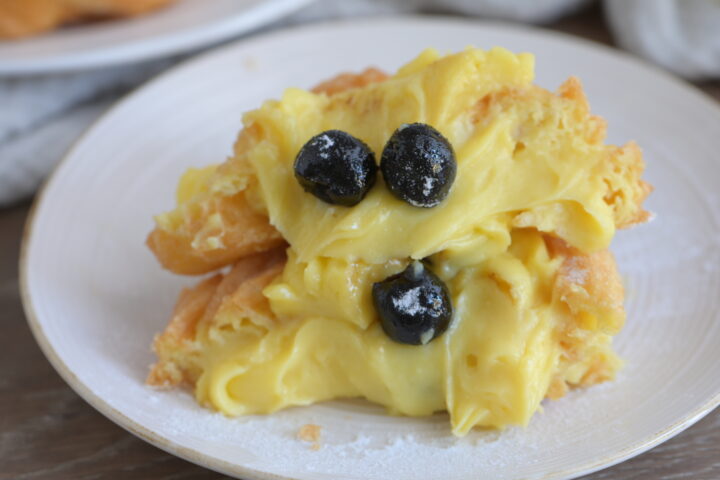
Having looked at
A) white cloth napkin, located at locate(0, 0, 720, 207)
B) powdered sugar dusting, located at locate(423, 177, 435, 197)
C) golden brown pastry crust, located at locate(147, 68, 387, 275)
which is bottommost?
white cloth napkin, located at locate(0, 0, 720, 207)

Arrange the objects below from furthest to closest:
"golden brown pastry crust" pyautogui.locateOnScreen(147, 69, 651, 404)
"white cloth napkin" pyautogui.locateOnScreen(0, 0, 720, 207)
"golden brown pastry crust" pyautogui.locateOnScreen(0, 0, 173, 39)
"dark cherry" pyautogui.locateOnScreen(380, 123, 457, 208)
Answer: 1. "golden brown pastry crust" pyautogui.locateOnScreen(0, 0, 173, 39)
2. "white cloth napkin" pyautogui.locateOnScreen(0, 0, 720, 207)
3. "golden brown pastry crust" pyautogui.locateOnScreen(147, 69, 651, 404)
4. "dark cherry" pyautogui.locateOnScreen(380, 123, 457, 208)

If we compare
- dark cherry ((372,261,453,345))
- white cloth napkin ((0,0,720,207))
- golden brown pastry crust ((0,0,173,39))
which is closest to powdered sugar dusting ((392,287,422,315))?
dark cherry ((372,261,453,345))

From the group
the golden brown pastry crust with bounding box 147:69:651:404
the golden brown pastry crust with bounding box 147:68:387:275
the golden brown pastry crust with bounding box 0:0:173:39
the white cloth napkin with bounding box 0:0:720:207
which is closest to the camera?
the golden brown pastry crust with bounding box 147:69:651:404

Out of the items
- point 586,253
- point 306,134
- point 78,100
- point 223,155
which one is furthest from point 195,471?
point 78,100

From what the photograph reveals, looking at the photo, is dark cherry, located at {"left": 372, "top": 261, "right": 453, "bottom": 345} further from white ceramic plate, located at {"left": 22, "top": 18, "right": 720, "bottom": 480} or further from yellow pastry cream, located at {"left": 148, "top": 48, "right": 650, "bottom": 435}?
white ceramic plate, located at {"left": 22, "top": 18, "right": 720, "bottom": 480}

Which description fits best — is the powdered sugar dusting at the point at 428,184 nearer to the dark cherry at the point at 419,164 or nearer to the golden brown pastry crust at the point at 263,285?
the dark cherry at the point at 419,164

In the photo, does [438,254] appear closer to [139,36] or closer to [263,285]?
[263,285]

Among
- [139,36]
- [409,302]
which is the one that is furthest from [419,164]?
[139,36]
